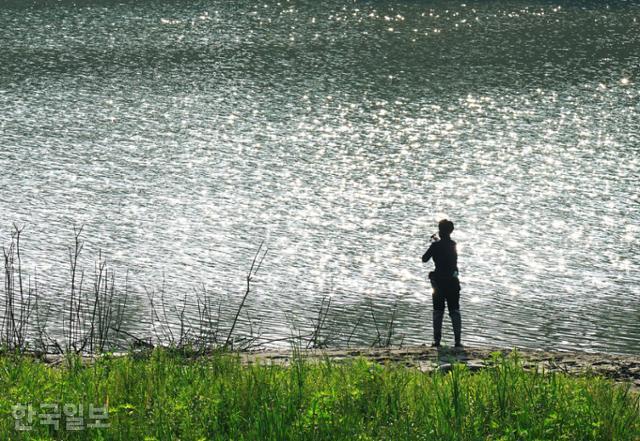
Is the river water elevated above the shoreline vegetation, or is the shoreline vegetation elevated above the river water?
the river water

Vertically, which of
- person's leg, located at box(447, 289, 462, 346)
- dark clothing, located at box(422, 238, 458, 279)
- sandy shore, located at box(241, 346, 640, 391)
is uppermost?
dark clothing, located at box(422, 238, 458, 279)

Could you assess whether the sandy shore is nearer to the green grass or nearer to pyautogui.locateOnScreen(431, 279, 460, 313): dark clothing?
pyautogui.locateOnScreen(431, 279, 460, 313): dark clothing

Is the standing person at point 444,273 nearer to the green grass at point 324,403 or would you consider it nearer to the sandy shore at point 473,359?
the sandy shore at point 473,359

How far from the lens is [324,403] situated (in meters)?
10.8

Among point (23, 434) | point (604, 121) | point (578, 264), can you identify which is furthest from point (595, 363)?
point (604, 121)

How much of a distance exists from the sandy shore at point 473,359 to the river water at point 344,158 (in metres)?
4.10

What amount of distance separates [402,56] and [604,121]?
529 inches

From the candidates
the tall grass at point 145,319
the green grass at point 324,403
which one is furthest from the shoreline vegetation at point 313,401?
the tall grass at point 145,319

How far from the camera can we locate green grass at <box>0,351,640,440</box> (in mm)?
10359

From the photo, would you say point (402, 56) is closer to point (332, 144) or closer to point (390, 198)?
point (332, 144)

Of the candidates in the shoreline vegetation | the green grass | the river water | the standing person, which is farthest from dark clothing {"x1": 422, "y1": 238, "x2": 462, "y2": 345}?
the river water

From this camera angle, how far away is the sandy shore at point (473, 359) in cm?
1409

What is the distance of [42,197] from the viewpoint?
30.7m

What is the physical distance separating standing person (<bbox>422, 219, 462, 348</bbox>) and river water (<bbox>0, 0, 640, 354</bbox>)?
382cm
